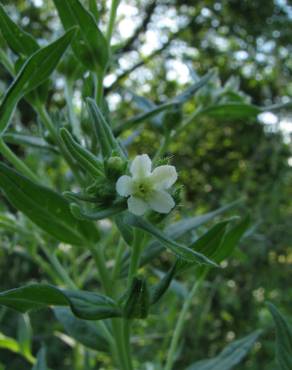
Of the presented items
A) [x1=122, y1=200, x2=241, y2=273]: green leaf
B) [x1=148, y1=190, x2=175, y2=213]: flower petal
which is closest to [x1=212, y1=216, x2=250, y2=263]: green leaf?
[x1=122, y1=200, x2=241, y2=273]: green leaf

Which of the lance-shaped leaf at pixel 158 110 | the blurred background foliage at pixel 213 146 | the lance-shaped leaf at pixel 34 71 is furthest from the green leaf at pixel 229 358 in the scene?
the lance-shaped leaf at pixel 34 71

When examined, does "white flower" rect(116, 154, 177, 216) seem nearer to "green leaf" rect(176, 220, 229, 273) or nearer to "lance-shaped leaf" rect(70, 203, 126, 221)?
"lance-shaped leaf" rect(70, 203, 126, 221)

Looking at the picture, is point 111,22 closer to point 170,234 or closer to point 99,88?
point 99,88

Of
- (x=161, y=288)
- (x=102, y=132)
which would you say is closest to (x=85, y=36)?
(x=102, y=132)

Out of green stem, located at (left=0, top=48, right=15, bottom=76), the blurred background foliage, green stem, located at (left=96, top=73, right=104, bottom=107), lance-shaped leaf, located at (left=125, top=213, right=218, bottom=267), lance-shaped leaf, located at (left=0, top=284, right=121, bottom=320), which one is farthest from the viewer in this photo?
the blurred background foliage

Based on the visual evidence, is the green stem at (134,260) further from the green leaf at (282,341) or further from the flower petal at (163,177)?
the green leaf at (282,341)

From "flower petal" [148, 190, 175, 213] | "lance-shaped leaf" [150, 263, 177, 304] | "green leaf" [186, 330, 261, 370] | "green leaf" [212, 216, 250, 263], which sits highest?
"flower petal" [148, 190, 175, 213]
